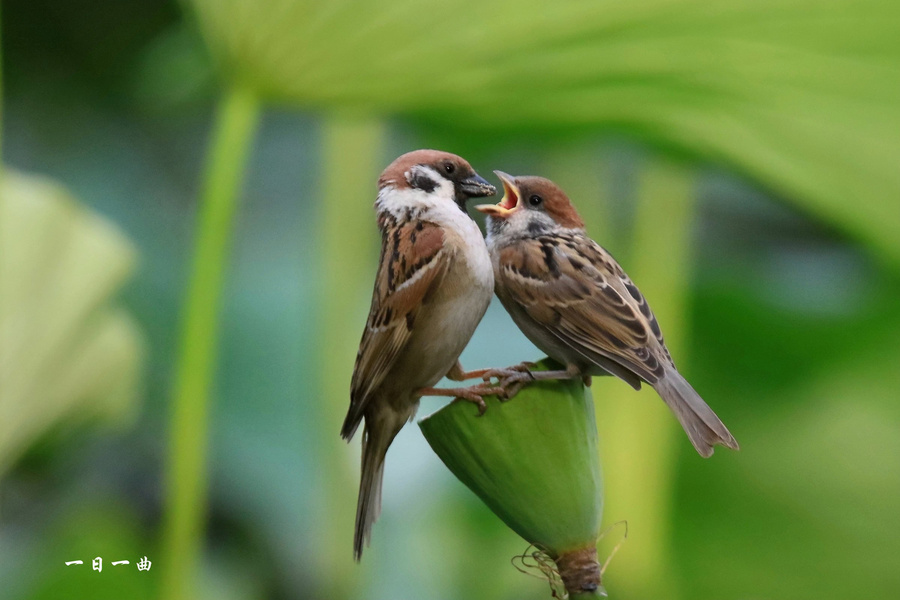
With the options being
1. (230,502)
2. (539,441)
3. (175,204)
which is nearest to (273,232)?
(175,204)

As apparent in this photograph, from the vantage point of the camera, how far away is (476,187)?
487mm

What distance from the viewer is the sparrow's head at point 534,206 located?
0.52 meters

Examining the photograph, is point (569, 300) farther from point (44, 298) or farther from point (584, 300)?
point (44, 298)

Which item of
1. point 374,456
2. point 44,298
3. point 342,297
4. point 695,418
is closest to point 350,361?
point 342,297

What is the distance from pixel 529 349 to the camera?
3.12 feet

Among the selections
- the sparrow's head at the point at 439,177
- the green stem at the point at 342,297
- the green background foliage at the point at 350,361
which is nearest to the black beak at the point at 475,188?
the sparrow's head at the point at 439,177

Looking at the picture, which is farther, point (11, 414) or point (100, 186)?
point (100, 186)

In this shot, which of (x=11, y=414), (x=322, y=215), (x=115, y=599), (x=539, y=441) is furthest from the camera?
(x=322, y=215)

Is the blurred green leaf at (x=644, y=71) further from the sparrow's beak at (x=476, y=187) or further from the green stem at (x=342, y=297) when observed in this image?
the green stem at (x=342, y=297)

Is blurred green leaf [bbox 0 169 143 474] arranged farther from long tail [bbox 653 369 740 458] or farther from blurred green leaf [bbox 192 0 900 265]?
long tail [bbox 653 369 740 458]

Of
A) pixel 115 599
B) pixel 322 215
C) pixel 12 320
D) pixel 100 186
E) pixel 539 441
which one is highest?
pixel 100 186

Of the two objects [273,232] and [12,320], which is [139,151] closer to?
[273,232]

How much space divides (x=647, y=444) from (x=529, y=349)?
0.17m

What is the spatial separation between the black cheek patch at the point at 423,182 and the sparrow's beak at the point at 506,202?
3 centimetres
